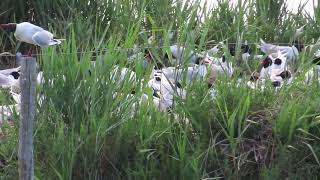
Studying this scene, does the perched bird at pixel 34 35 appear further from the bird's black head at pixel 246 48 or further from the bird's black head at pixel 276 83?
the bird's black head at pixel 246 48

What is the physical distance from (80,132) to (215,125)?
54 cm

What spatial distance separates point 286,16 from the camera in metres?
5.32

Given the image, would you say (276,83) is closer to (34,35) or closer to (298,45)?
(34,35)

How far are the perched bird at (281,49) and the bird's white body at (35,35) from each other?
1389mm

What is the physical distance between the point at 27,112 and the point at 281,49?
236cm

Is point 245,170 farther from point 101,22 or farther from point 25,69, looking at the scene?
point 101,22

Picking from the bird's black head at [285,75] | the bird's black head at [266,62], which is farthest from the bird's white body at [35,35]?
the bird's black head at [266,62]

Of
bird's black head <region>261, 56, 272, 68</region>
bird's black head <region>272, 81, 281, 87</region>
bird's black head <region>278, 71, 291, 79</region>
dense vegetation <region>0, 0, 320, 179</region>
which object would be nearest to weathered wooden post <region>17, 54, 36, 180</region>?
dense vegetation <region>0, 0, 320, 179</region>

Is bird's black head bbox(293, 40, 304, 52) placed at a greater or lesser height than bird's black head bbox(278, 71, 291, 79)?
greater

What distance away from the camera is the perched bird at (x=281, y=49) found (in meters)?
4.27

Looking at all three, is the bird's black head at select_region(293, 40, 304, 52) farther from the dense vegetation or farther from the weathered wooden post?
the weathered wooden post

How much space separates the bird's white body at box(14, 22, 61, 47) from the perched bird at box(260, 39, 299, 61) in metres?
1.39

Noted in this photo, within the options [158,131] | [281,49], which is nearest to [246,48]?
[281,49]

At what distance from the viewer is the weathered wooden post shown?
242cm
